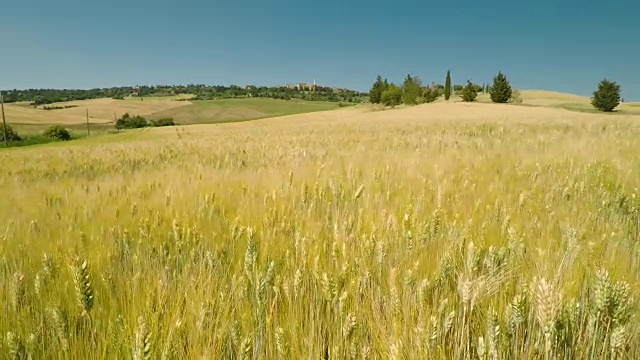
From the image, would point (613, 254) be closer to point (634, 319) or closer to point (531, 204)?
point (634, 319)

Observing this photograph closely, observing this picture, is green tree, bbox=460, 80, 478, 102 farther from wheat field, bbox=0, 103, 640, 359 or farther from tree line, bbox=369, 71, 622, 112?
wheat field, bbox=0, 103, 640, 359

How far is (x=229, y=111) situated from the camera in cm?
12131

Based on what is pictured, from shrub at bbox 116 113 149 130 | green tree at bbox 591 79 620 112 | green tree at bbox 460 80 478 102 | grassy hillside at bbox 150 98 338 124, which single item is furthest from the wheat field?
shrub at bbox 116 113 149 130

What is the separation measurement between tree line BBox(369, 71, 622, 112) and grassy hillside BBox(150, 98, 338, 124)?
26878 mm

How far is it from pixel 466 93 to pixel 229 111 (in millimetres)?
73736

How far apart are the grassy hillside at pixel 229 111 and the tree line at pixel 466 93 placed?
88.2 ft

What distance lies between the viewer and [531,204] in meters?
2.63

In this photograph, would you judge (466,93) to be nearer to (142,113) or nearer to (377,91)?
(377,91)

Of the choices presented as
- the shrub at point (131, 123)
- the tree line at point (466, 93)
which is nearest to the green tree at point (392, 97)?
the tree line at point (466, 93)

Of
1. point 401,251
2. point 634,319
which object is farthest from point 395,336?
point 634,319

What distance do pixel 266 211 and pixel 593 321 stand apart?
1.85m

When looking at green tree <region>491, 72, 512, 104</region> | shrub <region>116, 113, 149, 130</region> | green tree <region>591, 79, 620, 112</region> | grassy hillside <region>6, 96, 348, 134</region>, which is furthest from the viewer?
shrub <region>116, 113, 149, 130</region>

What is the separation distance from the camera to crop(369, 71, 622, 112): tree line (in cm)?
6988

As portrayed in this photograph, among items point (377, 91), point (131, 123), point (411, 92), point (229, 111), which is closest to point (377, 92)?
point (377, 91)
